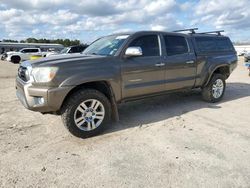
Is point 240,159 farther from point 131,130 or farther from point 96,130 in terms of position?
point 96,130

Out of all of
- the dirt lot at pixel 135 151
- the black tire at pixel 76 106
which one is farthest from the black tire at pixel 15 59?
the black tire at pixel 76 106

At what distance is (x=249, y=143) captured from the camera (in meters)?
3.99

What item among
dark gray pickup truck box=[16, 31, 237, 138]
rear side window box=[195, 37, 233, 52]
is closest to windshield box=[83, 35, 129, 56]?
dark gray pickup truck box=[16, 31, 237, 138]

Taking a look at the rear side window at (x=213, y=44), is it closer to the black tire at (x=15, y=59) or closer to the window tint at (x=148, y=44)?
the window tint at (x=148, y=44)

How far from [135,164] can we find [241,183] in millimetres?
1319

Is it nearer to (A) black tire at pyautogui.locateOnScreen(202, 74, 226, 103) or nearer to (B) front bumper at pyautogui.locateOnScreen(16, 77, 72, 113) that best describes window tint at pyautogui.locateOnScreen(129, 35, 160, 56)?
(B) front bumper at pyautogui.locateOnScreen(16, 77, 72, 113)

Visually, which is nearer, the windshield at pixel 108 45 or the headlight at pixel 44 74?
the headlight at pixel 44 74

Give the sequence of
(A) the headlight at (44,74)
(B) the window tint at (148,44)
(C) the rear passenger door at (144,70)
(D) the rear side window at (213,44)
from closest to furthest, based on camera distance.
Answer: (A) the headlight at (44,74), (C) the rear passenger door at (144,70), (B) the window tint at (148,44), (D) the rear side window at (213,44)

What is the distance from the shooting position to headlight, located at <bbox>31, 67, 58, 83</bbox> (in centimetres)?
385

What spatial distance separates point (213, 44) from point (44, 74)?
485 cm

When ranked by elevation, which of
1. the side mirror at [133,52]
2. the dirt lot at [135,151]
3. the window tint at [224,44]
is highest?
the window tint at [224,44]

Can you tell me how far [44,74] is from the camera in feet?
12.7

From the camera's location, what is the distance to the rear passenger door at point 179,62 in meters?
5.44

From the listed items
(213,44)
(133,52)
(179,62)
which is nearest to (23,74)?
(133,52)
